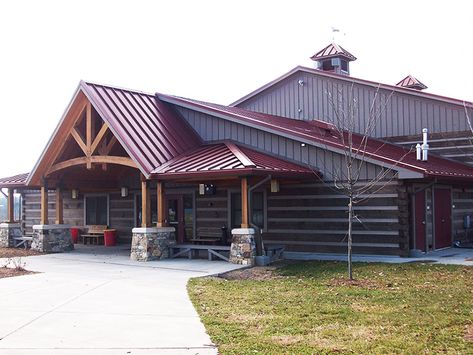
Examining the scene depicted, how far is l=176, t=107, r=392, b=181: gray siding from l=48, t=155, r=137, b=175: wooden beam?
376 centimetres

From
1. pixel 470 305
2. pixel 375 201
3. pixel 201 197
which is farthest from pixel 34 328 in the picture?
pixel 201 197

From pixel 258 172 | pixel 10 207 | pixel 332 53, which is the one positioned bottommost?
pixel 10 207

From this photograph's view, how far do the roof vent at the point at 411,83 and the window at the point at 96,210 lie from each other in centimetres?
1438

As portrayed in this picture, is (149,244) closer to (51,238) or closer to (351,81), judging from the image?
(51,238)

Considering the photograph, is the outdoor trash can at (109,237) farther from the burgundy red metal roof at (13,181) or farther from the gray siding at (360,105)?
the gray siding at (360,105)

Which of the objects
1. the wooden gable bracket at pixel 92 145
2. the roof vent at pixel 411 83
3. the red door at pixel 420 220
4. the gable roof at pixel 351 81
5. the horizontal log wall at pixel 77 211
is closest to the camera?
the red door at pixel 420 220

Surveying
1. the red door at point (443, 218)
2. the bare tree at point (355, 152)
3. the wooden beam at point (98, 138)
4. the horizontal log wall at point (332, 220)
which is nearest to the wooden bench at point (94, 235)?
the wooden beam at point (98, 138)

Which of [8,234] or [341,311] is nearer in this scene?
[341,311]

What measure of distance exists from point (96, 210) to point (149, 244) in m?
8.31

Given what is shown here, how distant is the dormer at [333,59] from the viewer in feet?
86.7

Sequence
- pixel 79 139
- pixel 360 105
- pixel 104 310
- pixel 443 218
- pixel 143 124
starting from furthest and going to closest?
pixel 360 105 < pixel 443 218 < pixel 143 124 < pixel 79 139 < pixel 104 310

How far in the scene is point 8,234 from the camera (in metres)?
22.4

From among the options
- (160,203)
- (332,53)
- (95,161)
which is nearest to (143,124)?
(95,161)

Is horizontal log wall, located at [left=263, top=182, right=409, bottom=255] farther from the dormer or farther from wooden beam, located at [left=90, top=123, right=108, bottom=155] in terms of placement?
the dormer
